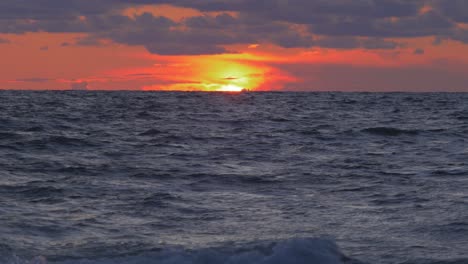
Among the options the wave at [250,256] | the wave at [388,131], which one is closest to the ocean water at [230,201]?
the wave at [250,256]

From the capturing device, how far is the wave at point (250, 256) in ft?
36.7

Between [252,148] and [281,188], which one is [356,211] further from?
[252,148]

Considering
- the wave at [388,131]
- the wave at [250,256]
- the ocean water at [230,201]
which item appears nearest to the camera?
the wave at [250,256]

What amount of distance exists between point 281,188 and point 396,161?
24.5 ft

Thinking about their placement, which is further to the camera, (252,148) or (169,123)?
(169,123)

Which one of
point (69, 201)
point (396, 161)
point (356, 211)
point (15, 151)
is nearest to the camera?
point (356, 211)

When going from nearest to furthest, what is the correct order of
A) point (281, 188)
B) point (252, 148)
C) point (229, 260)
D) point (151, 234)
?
point (229, 260) → point (151, 234) → point (281, 188) → point (252, 148)

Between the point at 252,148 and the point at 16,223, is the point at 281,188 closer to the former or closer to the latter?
the point at 16,223

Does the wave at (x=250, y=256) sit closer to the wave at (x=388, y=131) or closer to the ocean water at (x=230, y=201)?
the ocean water at (x=230, y=201)

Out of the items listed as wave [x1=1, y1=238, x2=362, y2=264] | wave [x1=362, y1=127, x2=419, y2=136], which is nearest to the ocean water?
wave [x1=1, y1=238, x2=362, y2=264]

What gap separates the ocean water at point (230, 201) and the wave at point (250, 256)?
3cm

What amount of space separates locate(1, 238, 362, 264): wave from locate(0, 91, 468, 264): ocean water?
1.2 inches

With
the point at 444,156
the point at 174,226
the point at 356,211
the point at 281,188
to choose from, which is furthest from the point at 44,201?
the point at 444,156

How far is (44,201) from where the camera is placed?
16125 mm
